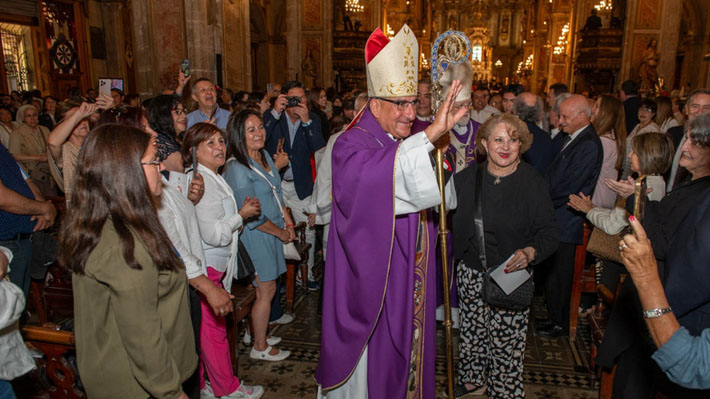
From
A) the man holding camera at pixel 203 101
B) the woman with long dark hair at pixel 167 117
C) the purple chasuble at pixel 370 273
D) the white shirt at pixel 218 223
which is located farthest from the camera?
the man holding camera at pixel 203 101

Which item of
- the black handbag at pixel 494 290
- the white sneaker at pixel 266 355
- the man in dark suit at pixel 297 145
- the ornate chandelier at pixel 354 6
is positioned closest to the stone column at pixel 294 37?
the ornate chandelier at pixel 354 6

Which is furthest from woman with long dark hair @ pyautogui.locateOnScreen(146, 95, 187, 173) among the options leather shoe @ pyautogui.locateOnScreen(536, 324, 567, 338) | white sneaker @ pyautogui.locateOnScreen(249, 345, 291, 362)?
leather shoe @ pyautogui.locateOnScreen(536, 324, 567, 338)

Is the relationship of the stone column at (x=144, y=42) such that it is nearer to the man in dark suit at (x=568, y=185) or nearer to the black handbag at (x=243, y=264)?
the black handbag at (x=243, y=264)

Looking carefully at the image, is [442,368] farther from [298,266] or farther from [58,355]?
[58,355]

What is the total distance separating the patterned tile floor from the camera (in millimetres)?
3637

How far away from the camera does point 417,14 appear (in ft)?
91.9

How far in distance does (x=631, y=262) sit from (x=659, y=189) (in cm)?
213

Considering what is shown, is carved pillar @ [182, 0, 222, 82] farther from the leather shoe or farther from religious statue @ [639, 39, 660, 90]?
religious statue @ [639, 39, 660, 90]

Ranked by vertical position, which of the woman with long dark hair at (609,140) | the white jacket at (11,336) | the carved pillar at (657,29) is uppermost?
the carved pillar at (657,29)

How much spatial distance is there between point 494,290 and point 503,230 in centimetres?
40

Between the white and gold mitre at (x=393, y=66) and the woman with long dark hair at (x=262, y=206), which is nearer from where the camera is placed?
the white and gold mitre at (x=393, y=66)

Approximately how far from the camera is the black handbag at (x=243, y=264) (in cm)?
349

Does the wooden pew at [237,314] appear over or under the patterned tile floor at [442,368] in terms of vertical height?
over

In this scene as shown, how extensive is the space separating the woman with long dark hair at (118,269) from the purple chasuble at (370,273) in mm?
871
